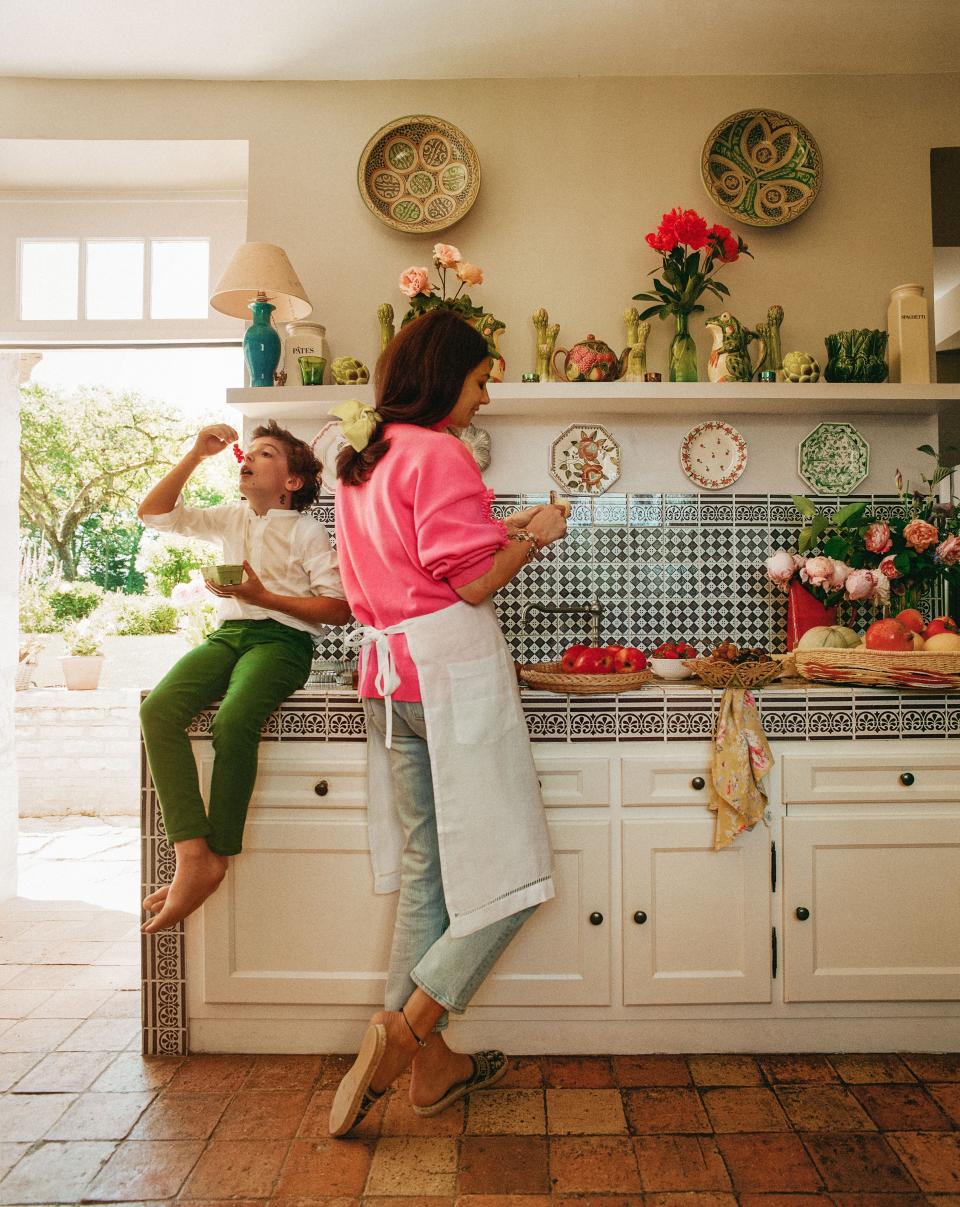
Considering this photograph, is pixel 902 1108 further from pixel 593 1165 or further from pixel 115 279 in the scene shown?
pixel 115 279

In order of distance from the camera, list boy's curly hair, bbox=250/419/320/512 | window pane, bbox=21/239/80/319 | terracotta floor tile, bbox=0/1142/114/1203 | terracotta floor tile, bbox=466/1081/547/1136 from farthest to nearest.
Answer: window pane, bbox=21/239/80/319
boy's curly hair, bbox=250/419/320/512
terracotta floor tile, bbox=466/1081/547/1136
terracotta floor tile, bbox=0/1142/114/1203

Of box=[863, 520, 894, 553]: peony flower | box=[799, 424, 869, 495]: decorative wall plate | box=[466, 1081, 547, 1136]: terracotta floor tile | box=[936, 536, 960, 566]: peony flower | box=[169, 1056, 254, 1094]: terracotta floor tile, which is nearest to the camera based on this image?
box=[466, 1081, 547, 1136]: terracotta floor tile

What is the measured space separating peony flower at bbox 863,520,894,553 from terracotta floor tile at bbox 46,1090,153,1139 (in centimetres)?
248

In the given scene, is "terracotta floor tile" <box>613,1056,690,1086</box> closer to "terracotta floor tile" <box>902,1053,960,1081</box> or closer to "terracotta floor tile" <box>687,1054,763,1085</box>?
"terracotta floor tile" <box>687,1054,763,1085</box>

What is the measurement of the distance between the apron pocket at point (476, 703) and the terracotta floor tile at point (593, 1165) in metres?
0.85

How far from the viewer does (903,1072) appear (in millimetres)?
2125

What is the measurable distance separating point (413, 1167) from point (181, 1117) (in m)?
0.56

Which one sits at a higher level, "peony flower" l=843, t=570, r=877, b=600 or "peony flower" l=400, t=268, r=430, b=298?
"peony flower" l=400, t=268, r=430, b=298

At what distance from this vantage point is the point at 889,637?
2.34 meters

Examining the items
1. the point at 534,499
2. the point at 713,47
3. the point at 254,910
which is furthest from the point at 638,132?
the point at 254,910

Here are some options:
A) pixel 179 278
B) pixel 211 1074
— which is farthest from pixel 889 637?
pixel 179 278

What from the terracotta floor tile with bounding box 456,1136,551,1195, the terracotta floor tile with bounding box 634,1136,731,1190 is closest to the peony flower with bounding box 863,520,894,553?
the terracotta floor tile with bounding box 634,1136,731,1190

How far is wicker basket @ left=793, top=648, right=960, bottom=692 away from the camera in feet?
7.37

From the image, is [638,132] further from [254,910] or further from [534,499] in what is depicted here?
[254,910]
